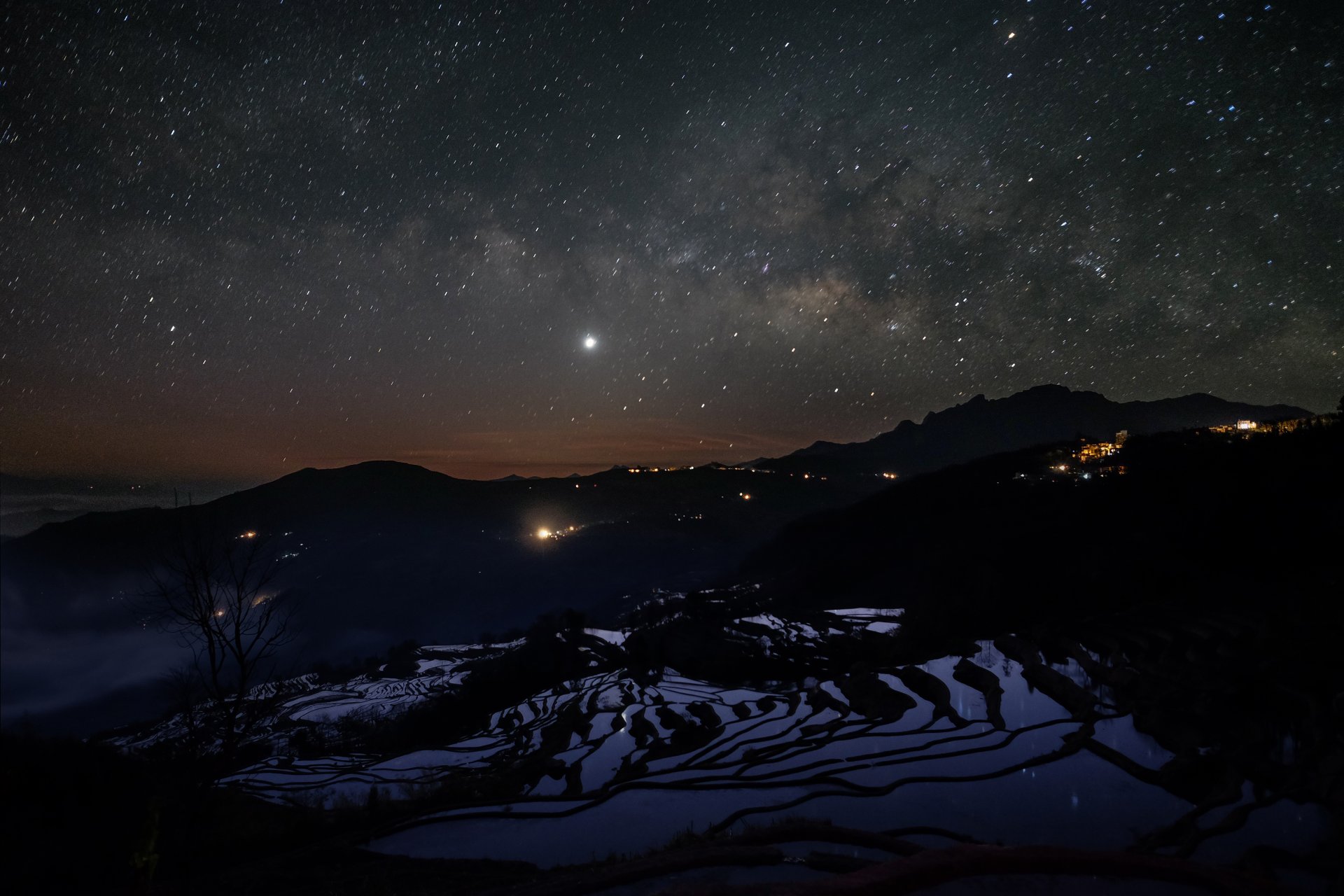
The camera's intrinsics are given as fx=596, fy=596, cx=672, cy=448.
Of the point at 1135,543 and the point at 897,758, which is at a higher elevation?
the point at 1135,543

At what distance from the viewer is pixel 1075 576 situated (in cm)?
2830

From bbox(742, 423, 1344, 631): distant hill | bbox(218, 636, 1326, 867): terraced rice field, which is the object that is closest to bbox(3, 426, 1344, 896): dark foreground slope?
bbox(218, 636, 1326, 867): terraced rice field

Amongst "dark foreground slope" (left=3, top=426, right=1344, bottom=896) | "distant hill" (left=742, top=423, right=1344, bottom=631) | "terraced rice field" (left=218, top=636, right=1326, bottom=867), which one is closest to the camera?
"dark foreground slope" (left=3, top=426, right=1344, bottom=896)

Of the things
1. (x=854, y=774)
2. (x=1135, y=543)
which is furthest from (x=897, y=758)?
(x=1135, y=543)

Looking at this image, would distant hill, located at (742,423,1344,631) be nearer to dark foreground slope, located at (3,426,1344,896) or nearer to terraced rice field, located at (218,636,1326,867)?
dark foreground slope, located at (3,426,1344,896)

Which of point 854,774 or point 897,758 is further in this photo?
point 897,758

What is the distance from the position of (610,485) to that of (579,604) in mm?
83481

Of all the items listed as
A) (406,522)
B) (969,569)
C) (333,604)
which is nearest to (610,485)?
(406,522)

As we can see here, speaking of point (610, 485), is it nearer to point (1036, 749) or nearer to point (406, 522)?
point (406, 522)

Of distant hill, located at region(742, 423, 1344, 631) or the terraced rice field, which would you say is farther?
distant hill, located at region(742, 423, 1344, 631)

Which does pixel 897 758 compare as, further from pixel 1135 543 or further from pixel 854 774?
pixel 1135 543

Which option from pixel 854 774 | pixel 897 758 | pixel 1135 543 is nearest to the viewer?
pixel 854 774

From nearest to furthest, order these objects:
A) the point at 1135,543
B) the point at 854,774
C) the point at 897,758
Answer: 1. the point at 854,774
2. the point at 897,758
3. the point at 1135,543

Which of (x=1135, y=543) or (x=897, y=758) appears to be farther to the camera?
(x=1135, y=543)
